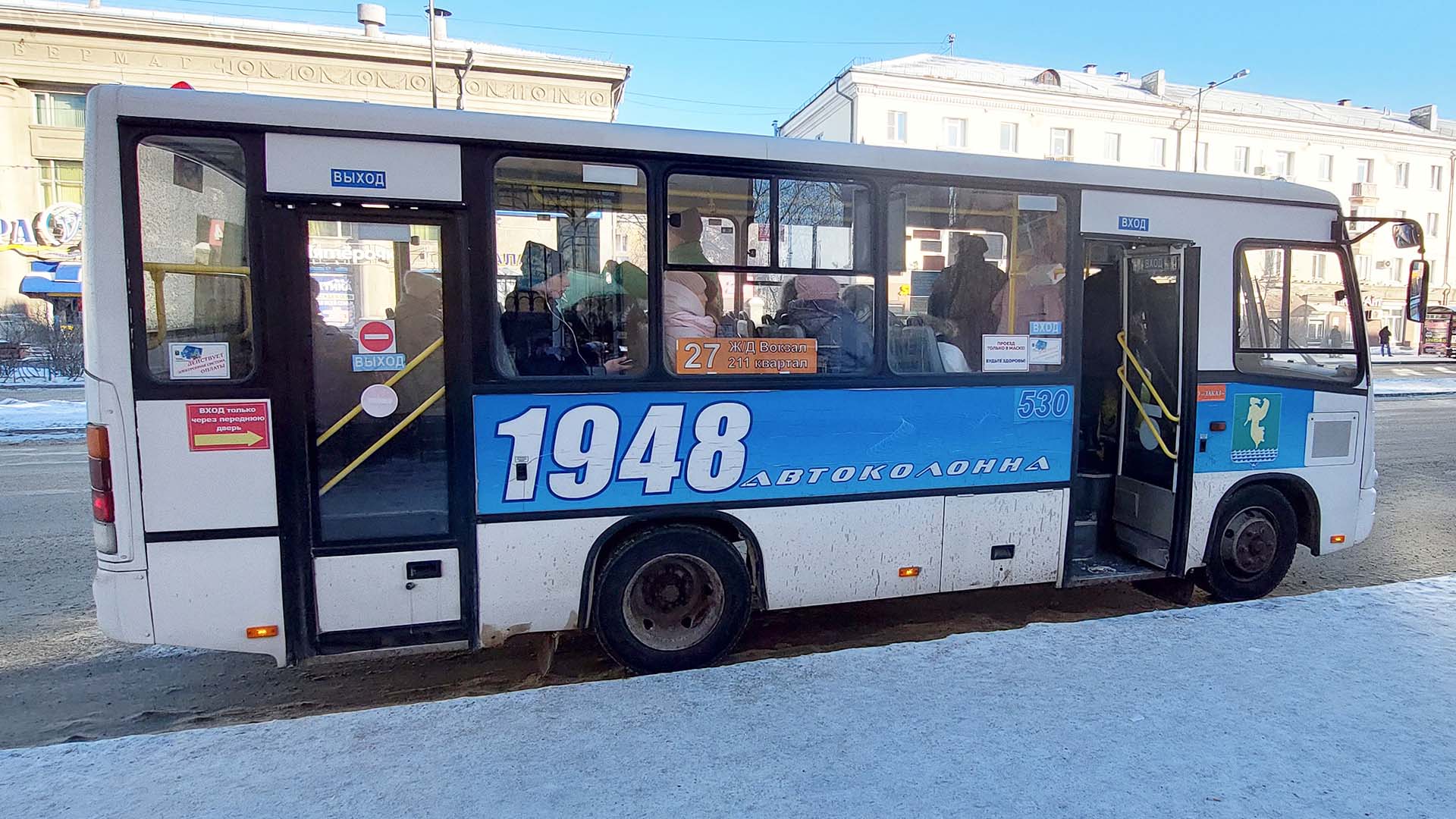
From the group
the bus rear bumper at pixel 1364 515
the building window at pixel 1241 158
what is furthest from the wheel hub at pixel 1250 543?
the building window at pixel 1241 158

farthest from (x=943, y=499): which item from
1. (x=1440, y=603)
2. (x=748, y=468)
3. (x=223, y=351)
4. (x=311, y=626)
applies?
(x=223, y=351)

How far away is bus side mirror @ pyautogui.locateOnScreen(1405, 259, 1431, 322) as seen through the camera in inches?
217

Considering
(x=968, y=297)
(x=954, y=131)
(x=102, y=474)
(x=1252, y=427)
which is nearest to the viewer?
(x=102, y=474)

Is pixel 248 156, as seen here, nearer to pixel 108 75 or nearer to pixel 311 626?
pixel 311 626

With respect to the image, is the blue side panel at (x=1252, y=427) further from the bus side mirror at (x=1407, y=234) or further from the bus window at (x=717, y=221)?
the bus window at (x=717, y=221)

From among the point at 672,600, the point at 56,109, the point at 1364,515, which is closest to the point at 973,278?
the point at 672,600

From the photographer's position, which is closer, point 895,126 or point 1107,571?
point 1107,571

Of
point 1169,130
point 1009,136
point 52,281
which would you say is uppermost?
point 1169,130

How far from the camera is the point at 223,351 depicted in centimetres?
371

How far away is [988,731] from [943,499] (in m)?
1.63

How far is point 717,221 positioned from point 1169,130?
159 feet

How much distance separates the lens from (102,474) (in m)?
3.62

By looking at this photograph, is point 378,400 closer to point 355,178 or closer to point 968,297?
point 355,178

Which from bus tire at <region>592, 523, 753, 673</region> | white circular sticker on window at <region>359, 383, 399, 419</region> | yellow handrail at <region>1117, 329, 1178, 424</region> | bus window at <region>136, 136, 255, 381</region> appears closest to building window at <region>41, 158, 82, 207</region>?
bus window at <region>136, 136, 255, 381</region>
